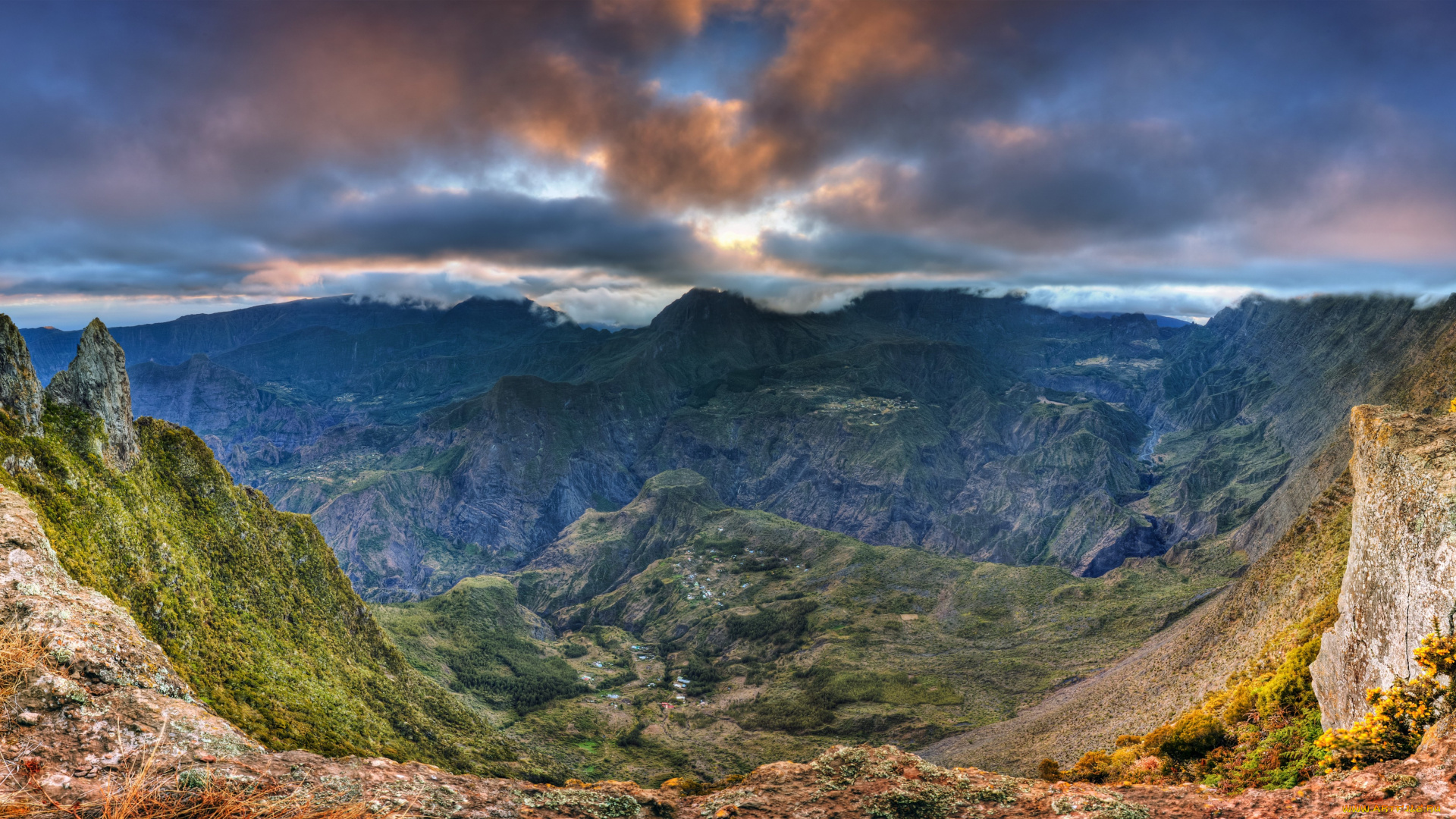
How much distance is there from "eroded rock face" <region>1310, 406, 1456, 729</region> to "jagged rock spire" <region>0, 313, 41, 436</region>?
8502 centimetres

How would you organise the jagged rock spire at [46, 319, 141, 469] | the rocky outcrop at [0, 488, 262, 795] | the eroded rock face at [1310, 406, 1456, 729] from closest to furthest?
1. the rocky outcrop at [0, 488, 262, 795]
2. the eroded rock face at [1310, 406, 1456, 729]
3. the jagged rock spire at [46, 319, 141, 469]

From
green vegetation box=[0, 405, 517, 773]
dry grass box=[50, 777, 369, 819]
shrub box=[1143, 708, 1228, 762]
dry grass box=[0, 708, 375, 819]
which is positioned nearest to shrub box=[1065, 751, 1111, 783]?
shrub box=[1143, 708, 1228, 762]

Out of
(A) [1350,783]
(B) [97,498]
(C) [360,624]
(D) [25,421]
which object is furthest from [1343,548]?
(C) [360,624]

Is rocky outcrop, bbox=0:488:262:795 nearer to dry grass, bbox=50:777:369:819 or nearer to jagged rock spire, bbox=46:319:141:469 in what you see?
dry grass, bbox=50:777:369:819

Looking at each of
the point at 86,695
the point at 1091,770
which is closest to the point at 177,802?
the point at 86,695

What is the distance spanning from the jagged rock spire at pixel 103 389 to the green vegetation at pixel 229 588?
157cm

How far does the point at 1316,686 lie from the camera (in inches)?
1195

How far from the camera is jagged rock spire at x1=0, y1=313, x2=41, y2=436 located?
48.7 m

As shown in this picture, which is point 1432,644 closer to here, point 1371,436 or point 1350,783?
point 1350,783

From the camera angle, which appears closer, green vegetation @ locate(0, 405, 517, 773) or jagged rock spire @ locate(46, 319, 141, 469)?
green vegetation @ locate(0, 405, 517, 773)

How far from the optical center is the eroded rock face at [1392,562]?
22172mm

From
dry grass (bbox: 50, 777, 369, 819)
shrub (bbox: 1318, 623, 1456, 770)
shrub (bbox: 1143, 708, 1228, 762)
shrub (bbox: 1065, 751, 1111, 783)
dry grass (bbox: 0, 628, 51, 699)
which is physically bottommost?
shrub (bbox: 1065, 751, 1111, 783)

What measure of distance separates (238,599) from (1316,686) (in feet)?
305

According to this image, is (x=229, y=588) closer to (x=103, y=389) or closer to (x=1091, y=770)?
(x=103, y=389)
